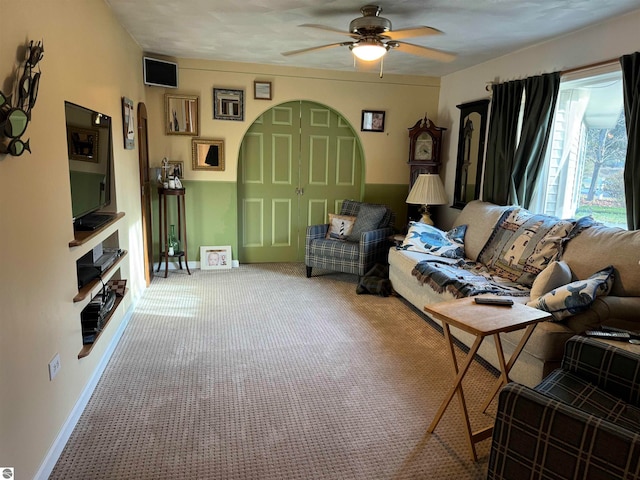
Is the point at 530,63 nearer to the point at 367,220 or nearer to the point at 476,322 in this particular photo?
the point at 367,220

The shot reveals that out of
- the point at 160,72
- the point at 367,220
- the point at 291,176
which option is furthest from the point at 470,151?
the point at 160,72

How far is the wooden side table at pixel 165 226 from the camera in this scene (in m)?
4.71

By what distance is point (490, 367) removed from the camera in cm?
290

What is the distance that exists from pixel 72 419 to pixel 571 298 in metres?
2.65

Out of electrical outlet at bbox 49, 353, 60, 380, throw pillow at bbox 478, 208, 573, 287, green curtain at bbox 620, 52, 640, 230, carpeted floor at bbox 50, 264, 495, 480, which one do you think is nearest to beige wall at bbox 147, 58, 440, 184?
carpeted floor at bbox 50, 264, 495, 480

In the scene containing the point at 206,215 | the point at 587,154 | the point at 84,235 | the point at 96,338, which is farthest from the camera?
the point at 206,215

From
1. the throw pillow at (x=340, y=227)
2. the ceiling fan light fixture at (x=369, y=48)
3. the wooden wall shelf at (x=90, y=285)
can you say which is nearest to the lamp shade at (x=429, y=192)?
the throw pillow at (x=340, y=227)

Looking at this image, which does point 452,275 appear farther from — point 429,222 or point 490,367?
point 429,222

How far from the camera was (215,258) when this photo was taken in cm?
518

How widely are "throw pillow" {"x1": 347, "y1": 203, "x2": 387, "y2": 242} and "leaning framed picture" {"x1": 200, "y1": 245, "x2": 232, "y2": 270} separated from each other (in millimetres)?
1477

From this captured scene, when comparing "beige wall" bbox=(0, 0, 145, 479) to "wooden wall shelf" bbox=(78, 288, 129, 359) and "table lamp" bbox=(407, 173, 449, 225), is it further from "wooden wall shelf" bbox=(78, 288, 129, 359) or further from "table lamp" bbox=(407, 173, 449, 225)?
"table lamp" bbox=(407, 173, 449, 225)

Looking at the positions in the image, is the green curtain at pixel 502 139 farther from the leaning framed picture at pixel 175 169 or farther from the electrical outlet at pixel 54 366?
the electrical outlet at pixel 54 366

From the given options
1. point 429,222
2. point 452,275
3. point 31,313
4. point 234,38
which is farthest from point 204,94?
point 31,313

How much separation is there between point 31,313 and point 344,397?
163 centimetres
